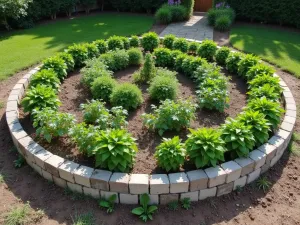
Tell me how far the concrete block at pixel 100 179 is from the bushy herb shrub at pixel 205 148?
1.02 metres

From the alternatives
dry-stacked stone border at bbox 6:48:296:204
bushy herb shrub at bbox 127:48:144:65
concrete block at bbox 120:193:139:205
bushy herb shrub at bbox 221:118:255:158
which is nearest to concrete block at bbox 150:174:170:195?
dry-stacked stone border at bbox 6:48:296:204

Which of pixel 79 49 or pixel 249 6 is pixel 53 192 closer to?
pixel 79 49

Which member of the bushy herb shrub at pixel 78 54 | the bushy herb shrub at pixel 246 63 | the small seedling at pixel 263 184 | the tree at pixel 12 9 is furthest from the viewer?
the tree at pixel 12 9

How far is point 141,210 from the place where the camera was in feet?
10.8

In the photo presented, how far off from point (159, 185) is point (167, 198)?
222 millimetres

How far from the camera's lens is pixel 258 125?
3775 millimetres

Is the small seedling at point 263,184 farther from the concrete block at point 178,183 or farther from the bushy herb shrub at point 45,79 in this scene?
the bushy herb shrub at point 45,79

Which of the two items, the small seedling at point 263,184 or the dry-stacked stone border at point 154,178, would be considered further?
the small seedling at point 263,184

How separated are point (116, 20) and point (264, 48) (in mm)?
6036

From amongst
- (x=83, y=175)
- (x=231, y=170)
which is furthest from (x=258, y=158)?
(x=83, y=175)

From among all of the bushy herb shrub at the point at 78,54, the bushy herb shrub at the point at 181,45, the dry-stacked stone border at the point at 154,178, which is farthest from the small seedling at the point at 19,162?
the bushy herb shrub at the point at 181,45

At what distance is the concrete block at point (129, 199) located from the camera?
11.0 ft

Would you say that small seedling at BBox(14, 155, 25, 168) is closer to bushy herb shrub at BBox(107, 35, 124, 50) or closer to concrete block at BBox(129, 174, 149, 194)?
concrete block at BBox(129, 174, 149, 194)

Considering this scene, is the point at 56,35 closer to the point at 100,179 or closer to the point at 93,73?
the point at 93,73
